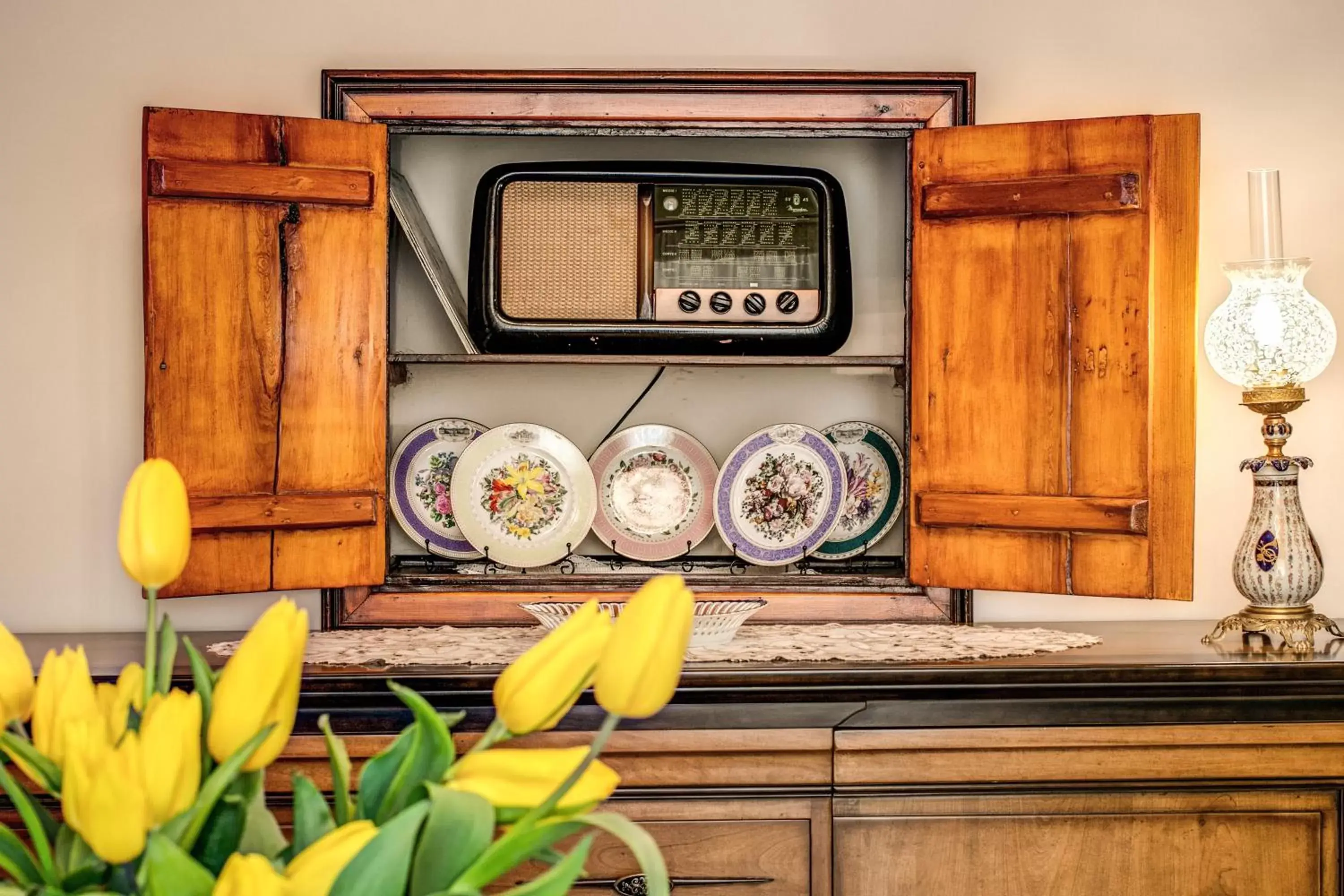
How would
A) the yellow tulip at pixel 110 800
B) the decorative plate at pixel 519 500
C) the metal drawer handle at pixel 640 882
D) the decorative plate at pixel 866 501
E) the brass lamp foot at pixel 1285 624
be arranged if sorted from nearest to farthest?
the yellow tulip at pixel 110 800
the metal drawer handle at pixel 640 882
the brass lamp foot at pixel 1285 624
the decorative plate at pixel 519 500
the decorative plate at pixel 866 501

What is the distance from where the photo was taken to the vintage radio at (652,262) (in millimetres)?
2092

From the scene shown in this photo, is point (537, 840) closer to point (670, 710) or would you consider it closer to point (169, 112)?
point (670, 710)

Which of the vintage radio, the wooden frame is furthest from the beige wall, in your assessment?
the vintage radio

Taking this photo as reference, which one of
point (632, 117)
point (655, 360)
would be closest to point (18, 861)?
point (655, 360)

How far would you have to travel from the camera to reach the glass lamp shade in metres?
1.80

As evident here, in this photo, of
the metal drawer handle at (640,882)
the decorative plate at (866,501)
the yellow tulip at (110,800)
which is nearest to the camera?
the yellow tulip at (110,800)

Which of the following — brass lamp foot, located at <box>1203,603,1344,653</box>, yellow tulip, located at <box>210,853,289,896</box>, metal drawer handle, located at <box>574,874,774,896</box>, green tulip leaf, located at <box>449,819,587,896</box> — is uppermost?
yellow tulip, located at <box>210,853,289,896</box>

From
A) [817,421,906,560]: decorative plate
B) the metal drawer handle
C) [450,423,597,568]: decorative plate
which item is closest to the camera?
the metal drawer handle

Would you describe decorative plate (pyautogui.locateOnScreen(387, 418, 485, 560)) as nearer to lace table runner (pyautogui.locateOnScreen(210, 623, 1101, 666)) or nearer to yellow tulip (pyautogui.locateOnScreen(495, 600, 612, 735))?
lace table runner (pyautogui.locateOnScreen(210, 623, 1101, 666))

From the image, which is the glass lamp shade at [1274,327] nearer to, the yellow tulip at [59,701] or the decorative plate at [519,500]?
the decorative plate at [519,500]

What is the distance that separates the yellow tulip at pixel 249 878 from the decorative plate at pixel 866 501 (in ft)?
6.49

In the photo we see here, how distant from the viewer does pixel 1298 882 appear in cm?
168

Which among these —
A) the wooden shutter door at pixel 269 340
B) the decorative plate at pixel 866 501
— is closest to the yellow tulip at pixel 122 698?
the wooden shutter door at pixel 269 340

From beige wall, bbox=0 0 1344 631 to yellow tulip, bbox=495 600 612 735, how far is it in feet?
6.11
